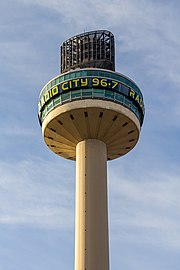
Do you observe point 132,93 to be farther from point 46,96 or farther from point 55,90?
point 46,96

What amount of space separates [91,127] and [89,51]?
1412 centimetres

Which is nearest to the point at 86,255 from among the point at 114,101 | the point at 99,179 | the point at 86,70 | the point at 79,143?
the point at 99,179

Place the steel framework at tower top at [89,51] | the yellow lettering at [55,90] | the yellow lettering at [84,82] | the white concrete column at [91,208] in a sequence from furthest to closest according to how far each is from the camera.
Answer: the steel framework at tower top at [89,51] < the yellow lettering at [55,90] < the yellow lettering at [84,82] < the white concrete column at [91,208]

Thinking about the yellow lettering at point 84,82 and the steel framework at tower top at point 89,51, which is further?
the steel framework at tower top at point 89,51

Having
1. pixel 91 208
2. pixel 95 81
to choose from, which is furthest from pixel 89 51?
pixel 91 208

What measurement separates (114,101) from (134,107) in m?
4.08

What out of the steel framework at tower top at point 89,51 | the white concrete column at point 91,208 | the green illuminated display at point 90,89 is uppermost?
the steel framework at tower top at point 89,51

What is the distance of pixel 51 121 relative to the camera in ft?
205

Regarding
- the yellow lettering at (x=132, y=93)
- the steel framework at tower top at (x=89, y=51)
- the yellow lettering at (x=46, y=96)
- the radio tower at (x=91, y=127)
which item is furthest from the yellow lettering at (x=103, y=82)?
the yellow lettering at (x=46, y=96)

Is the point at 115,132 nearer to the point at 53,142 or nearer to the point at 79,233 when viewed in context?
the point at 53,142

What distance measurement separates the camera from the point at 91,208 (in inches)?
2328

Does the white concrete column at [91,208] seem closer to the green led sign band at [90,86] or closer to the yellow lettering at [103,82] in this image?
the green led sign band at [90,86]

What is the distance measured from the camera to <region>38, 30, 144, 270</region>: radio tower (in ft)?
191

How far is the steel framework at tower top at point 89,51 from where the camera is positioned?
6894cm
